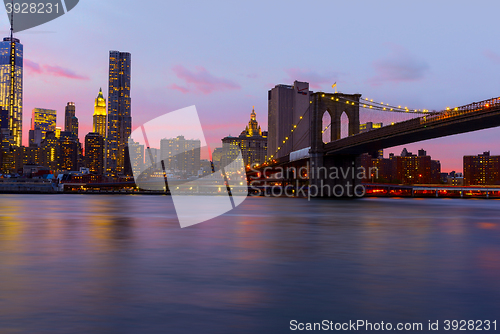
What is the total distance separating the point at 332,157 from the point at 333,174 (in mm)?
2828

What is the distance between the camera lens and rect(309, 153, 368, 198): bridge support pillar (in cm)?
7875

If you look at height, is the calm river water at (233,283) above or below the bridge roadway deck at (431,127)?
below

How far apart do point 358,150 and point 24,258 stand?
62.7 m

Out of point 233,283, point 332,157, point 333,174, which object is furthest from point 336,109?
point 233,283

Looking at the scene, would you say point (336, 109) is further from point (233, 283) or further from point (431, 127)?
point (233, 283)

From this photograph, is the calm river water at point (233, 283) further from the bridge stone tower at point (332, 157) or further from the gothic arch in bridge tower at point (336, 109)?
the gothic arch in bridge tower at point (336, 109)

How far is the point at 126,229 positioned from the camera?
25891 mm

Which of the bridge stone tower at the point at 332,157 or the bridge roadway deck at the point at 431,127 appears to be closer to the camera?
the bridge roadway deck at the point at 431,127

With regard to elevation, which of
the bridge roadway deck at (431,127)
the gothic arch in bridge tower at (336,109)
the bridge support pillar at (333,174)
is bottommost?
the bridge support pillar at (333,174)

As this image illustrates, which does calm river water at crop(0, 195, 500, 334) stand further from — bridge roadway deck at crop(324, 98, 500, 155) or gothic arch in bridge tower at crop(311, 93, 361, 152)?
Result: gothic arch in bridge tower at crop(311, 93, 361, 152)

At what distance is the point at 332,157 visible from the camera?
80125 mm

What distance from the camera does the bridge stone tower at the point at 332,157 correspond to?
78750 millimetres

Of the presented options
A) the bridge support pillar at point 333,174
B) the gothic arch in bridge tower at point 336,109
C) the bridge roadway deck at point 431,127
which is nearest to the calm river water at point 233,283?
the bridge roadway deck at point 431,127

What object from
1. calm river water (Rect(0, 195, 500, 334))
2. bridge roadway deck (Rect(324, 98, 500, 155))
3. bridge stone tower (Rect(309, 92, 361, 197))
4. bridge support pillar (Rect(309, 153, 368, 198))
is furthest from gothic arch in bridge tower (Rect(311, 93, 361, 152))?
calm river water (Rect(0, 195, 500, 334))
